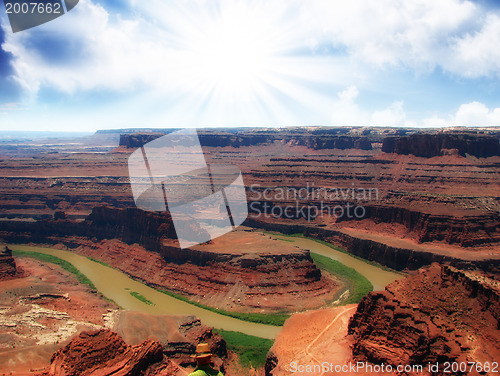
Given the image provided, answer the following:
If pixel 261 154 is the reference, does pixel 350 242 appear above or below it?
below

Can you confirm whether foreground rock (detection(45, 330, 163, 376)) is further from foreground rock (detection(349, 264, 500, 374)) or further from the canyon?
foreground rock (detection(349, 264, 500, 374))

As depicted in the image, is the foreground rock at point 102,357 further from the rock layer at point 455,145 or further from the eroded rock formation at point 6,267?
the rock layer at point 455,145

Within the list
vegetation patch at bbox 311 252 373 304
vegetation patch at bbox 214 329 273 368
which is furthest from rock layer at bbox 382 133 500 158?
vegetation patch at bbox 214 329 273 368

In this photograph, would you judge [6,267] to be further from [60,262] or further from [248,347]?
[248,347]

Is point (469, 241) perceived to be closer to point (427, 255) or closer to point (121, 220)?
point (427, 255)

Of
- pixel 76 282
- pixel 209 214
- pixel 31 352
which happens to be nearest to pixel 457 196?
pixel 209 214
